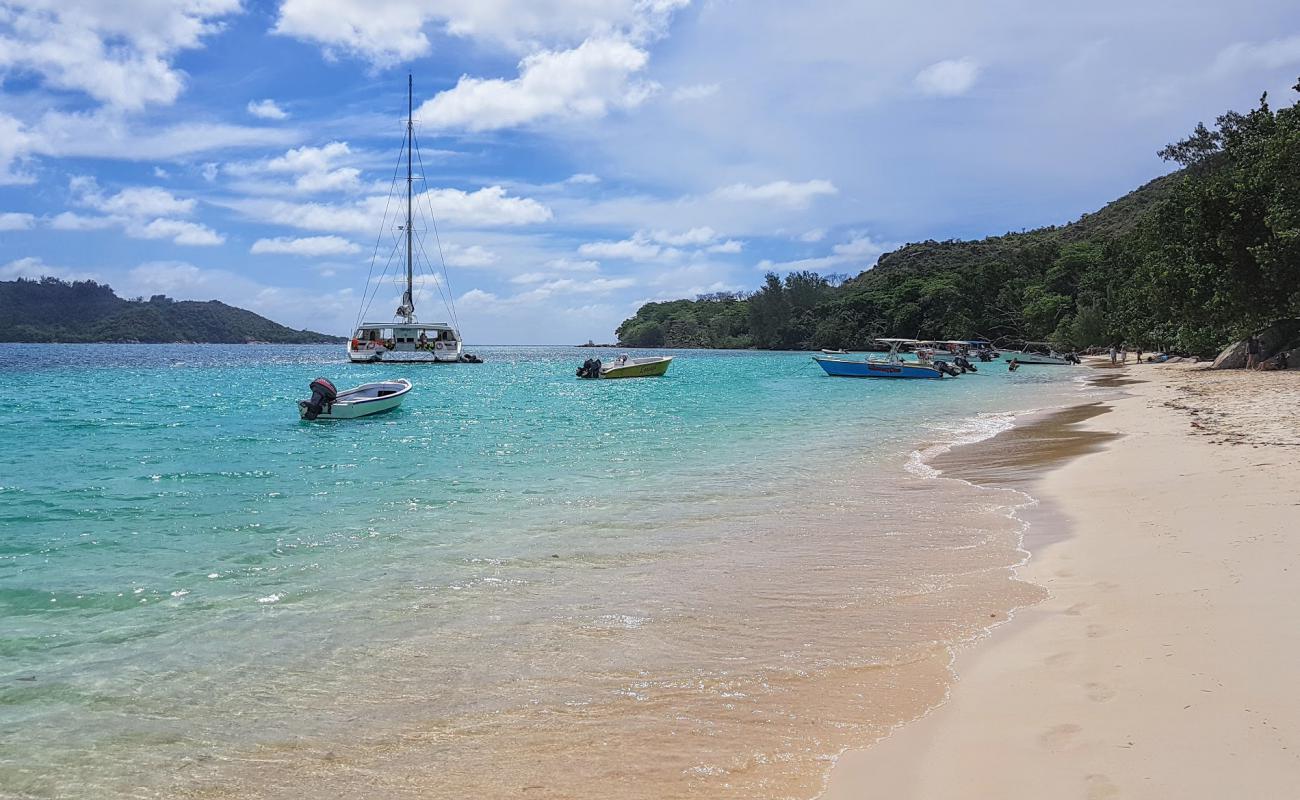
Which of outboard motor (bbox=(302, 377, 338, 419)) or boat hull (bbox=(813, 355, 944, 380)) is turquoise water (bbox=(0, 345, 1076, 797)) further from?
boat hull (bbox=(813, 355, 944, 380))

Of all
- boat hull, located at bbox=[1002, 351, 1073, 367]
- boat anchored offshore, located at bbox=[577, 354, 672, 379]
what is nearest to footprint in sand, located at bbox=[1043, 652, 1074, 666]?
boat anchored offshore, located at bbox=[577, 354, 672, 379]

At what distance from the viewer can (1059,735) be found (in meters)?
4.04

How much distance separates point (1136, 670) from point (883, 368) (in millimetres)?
51773

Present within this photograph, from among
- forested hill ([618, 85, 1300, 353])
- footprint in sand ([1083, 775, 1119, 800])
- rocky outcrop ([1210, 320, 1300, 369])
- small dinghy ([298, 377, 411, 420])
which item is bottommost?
footprint in sand ([1083, 775, 1119, 800])

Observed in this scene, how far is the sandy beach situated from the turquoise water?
56cm

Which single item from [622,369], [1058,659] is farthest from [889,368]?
[1058,659]

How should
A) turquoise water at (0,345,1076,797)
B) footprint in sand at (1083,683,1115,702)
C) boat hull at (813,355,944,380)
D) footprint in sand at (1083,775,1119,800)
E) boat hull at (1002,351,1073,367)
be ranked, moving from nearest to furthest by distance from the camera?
footprint in sand at (1083,775,1119,800) < footprint in sand at (1083,683,1115,702) < turquoise water at (0,345,1076,797) < boat hull at (813,355,944,380) < boat hull at (1002,351,1073,367)

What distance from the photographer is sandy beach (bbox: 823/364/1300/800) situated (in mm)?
3639

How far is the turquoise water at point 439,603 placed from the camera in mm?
4652

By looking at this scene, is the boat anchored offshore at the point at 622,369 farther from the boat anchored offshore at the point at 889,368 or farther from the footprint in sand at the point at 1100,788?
the footprint in sand at the point at 1100,788

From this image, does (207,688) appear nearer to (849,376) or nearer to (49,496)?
(49,496)

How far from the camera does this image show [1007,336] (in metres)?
124

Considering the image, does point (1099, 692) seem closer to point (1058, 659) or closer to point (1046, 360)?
point (1058, 659)

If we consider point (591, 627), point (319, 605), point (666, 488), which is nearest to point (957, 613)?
point (591, 627)
